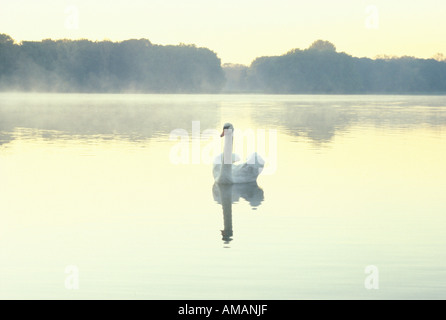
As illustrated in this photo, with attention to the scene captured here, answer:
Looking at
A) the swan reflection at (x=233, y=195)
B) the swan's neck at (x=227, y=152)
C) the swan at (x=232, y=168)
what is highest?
the swan's neck at (x=227, y=152)

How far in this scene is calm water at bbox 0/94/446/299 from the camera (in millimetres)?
8695

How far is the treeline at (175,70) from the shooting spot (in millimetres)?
148500

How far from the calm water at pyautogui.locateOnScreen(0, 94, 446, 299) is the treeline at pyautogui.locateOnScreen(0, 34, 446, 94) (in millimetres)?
130909

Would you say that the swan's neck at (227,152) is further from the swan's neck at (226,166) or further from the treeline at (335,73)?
the treeline at (335,73)

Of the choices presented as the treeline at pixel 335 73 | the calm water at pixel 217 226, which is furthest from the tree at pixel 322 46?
the calm water at pixel 217 226

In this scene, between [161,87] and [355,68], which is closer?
[161,87]

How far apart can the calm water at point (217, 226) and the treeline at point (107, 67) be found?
129061 mm

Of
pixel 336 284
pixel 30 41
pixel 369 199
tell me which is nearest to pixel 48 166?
pixel 369 199

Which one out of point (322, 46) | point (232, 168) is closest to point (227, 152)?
point (232, 168)

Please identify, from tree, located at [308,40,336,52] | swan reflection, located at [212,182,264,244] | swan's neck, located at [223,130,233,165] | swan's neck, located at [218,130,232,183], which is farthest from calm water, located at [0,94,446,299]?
tree, located at [308,40,336,52]

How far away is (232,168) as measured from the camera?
16.9 meters
